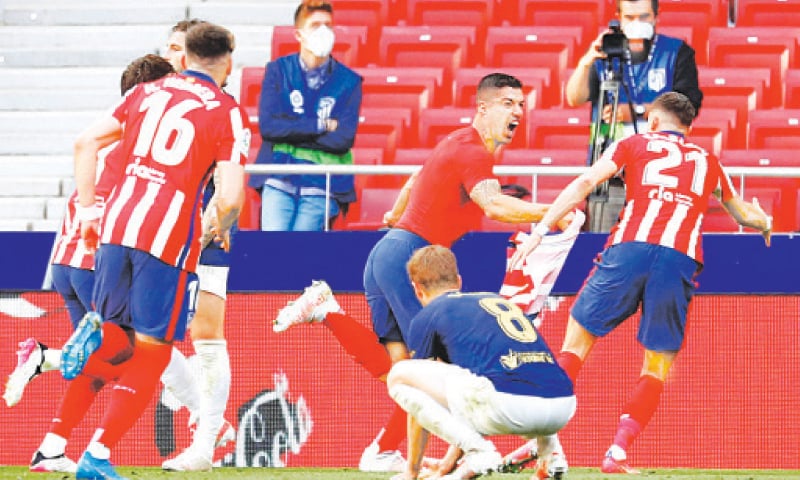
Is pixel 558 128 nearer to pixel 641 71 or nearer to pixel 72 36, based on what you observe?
pixel 641 71

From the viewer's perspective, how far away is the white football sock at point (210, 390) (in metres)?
8.84

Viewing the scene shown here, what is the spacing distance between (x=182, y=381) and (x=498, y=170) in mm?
2181

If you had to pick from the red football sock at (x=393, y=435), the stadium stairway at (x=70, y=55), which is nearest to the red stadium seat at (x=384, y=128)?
the stadium stairway at (x=70, y=55)

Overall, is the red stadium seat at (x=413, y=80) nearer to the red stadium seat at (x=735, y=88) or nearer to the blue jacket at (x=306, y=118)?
the blue jacket at (x=306, y=118)

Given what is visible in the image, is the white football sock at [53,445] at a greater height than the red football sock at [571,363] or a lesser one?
lesser

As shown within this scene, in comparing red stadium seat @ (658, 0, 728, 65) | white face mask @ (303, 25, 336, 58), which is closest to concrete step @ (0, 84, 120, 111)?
white face mask @ (303, 25, 336, 58)

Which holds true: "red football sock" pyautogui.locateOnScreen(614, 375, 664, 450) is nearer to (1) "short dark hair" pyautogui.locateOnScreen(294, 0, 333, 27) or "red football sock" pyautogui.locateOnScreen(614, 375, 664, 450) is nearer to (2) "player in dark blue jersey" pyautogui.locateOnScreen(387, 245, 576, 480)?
(2) "player in dark blue jersey" pyautogui.locateOnScreen(387, 245, 576, 480)

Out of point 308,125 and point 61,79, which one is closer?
point 308,125

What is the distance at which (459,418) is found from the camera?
7.15 m

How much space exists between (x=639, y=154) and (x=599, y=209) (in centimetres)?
153

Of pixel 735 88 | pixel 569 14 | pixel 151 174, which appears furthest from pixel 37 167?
pixel 151 174

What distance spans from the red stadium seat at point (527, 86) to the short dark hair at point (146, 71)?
171 inches

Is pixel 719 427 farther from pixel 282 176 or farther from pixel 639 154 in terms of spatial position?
pixel 282 176

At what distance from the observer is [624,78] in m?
10.7
